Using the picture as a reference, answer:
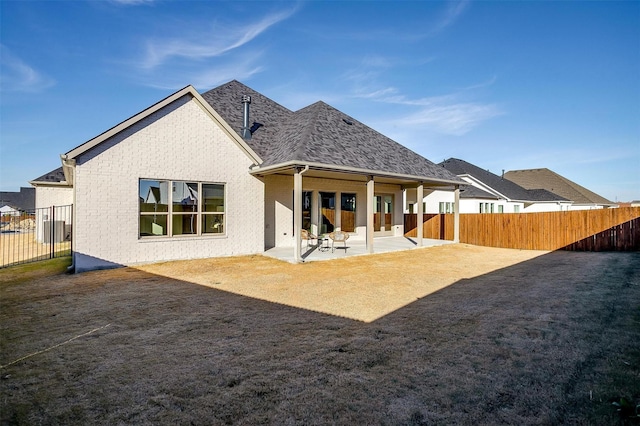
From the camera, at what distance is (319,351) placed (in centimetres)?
415

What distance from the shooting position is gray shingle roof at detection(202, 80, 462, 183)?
12.2m

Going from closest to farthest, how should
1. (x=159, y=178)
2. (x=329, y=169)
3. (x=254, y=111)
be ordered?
(x=159, y=178) < (x=329, y=169) < (x=254, y=111)

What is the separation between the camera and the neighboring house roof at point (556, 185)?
3903 cm

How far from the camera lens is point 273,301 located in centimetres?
661

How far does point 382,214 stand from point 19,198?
213ft

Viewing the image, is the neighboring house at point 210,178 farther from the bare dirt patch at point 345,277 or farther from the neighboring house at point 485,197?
the neighboring house at point 485,197

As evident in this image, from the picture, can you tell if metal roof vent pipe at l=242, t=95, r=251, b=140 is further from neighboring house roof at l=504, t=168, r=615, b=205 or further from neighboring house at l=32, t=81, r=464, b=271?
neighboring house roof at l=504, t=168, r=615, b=205

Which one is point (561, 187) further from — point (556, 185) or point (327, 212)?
point (327, 212)

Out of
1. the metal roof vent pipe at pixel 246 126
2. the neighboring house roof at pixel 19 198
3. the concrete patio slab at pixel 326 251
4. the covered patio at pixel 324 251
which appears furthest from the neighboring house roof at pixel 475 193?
the neighboring house roof at pixel 19 198

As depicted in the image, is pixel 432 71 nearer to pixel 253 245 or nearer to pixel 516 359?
pixel 253 245

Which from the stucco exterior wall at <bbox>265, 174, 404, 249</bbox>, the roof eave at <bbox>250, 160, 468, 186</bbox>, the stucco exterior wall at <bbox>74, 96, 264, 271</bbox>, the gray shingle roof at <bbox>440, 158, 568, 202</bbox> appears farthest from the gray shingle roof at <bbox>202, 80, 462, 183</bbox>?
the gray shingle roof at <bbox>440, 158, 568, 202</bbox>

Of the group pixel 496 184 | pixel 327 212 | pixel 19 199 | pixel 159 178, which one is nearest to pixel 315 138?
pixel 327 212

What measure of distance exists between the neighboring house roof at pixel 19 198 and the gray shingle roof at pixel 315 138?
5282cm

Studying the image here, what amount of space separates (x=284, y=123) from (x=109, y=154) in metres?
8.72
